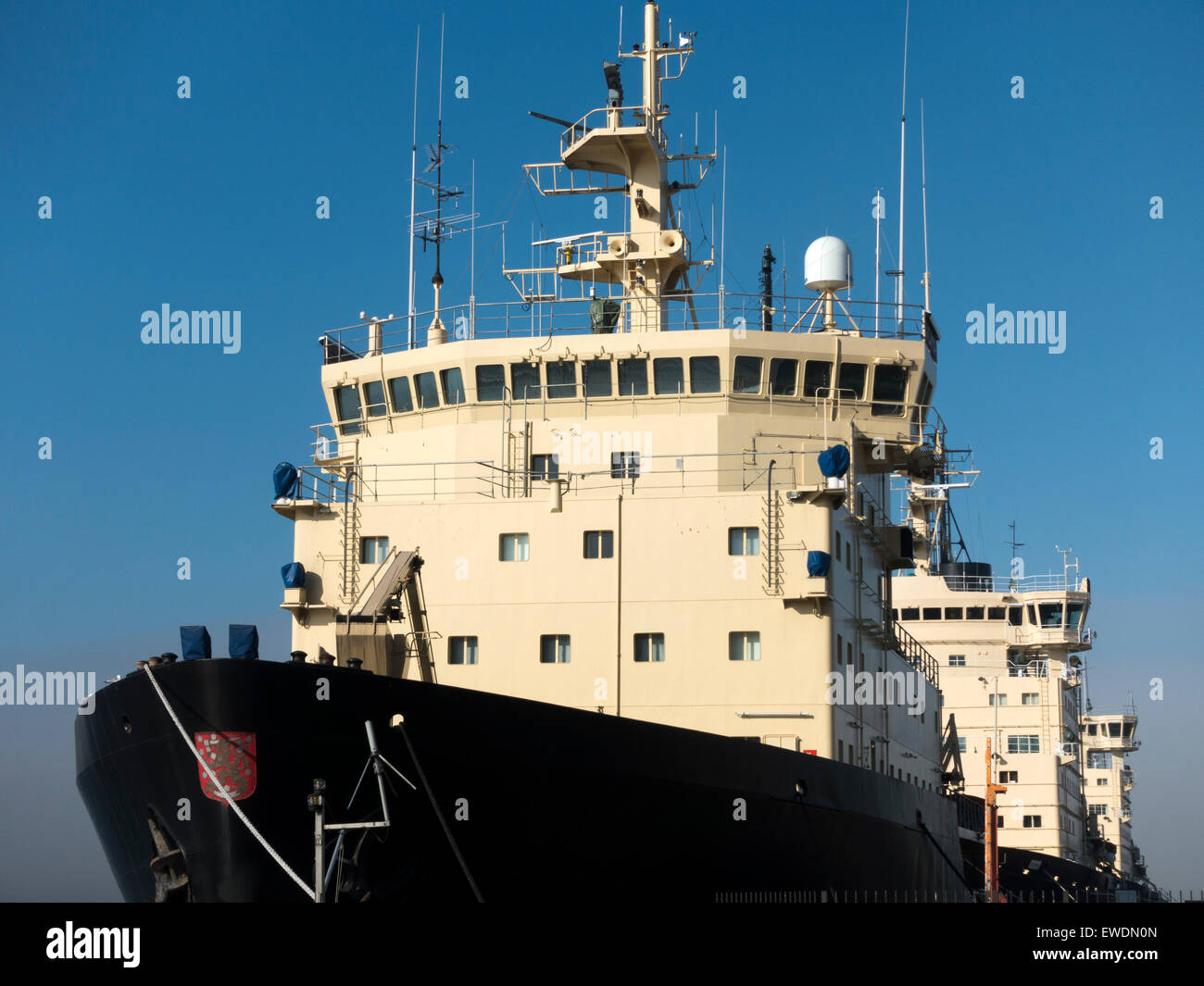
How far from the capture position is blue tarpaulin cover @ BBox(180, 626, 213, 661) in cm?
1650

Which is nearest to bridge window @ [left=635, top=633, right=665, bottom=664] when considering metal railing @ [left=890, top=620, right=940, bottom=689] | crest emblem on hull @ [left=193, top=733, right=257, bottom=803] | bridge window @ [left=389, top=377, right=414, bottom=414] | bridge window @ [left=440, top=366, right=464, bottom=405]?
bridge window @ [left=440, top=366, right=464, bottom=405]

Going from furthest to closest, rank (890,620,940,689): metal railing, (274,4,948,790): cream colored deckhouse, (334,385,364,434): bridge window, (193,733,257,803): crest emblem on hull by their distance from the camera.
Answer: (890,620,940,689): metal railing < (334,385,364,434): bridge window < (274,4,948,790): cream colored deckhouse < (193,733,257,803): crest emblem on hull

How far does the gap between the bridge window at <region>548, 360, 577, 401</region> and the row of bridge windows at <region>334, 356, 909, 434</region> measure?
0.02 metres

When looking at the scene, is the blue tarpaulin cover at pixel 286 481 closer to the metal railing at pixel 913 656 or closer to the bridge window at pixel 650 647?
the bridge window at pixel 650 647

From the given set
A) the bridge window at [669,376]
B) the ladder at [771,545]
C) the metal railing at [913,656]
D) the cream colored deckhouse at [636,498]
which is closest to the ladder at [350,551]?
the cream colored deckhouse at [636,498]

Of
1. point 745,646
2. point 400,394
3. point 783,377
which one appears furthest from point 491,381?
point 745,646

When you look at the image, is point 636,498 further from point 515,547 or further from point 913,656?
point 913,656

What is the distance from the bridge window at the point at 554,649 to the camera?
21.0m

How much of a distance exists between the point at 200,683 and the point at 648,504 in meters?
7.80

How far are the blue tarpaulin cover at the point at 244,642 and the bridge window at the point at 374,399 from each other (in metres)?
9.75

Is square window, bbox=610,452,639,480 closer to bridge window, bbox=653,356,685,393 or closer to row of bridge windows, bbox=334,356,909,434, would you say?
row of bridge windows, bbox=334,356,909,434

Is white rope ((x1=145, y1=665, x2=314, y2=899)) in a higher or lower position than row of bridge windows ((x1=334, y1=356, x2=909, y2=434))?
lower

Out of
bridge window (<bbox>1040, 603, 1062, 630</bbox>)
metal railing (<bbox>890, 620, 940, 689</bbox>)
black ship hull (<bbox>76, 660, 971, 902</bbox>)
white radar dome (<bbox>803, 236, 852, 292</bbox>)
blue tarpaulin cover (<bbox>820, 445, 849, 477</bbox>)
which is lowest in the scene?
black ship hull (<bbox>76, 660, 971, 902</bbox>)

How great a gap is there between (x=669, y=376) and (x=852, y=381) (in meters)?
3.21
